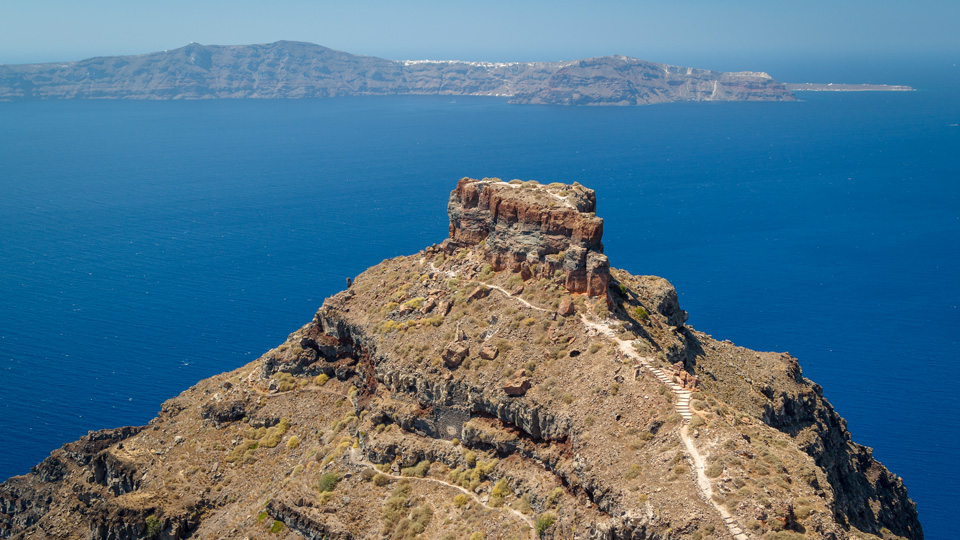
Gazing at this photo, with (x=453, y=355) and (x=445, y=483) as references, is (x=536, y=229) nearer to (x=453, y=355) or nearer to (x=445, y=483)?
(x=453, y=355)

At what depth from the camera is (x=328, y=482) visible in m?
60.5

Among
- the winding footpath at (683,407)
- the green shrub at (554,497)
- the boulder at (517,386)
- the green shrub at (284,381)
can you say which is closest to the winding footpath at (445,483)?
the green shrub at (554,497)

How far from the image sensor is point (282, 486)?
6381cm

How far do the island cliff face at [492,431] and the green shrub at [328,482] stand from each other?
0.30 m

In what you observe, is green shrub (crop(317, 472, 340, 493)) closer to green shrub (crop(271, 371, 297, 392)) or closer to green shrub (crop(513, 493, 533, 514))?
green shrub (crop(513, 493, 533, 514))

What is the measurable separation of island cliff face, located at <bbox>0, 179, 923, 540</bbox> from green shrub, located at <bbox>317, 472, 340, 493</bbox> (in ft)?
0.99

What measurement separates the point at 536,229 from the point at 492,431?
61.0ft

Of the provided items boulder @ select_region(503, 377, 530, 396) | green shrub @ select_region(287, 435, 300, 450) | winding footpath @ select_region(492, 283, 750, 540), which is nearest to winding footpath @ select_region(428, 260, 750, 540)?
winding footpath @ select_region(492, 283, 750, 540)

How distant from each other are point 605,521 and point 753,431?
11.0m

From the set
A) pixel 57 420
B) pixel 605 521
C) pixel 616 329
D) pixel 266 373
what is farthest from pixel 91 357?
pixel 605 521

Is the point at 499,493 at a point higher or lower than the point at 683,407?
lower

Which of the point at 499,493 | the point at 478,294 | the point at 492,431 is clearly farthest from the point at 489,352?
the point at 499,493

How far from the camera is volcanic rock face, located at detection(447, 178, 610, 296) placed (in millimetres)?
62312

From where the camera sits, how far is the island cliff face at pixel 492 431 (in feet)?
147
